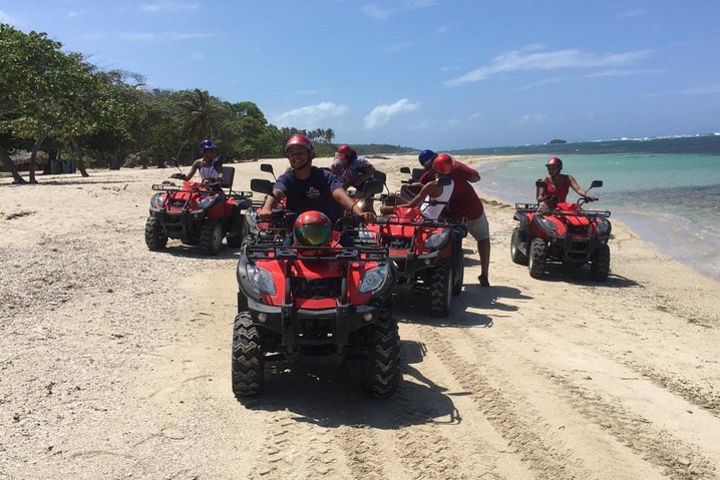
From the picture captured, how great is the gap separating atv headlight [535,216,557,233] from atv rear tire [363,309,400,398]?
19.9 feet

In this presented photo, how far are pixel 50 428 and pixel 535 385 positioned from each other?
144 inches

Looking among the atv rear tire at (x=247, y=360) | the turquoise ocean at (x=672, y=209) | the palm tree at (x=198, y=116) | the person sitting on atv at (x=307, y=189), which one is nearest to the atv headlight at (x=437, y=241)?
the person sitting on atv at (x=307, y=189)

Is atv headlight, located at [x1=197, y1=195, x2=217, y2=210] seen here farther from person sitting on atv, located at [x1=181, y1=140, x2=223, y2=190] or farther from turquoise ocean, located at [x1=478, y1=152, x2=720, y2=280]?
turquoise ocean, located at [x1=478, y1=152, x2=720, y2=280]

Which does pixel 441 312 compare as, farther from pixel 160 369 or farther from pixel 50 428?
pixel 50 428

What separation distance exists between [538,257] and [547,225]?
21.6 inches

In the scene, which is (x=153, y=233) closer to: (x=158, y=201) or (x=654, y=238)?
(x=158, y=201)

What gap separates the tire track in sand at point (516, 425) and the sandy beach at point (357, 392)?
0.05ft

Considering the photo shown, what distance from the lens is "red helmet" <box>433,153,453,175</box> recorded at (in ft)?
26.3

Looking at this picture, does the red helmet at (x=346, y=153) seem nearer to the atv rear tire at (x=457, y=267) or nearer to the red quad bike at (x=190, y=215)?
the atv rear tire at (x=457, y=267)

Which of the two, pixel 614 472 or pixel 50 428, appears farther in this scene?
pixel 50 428

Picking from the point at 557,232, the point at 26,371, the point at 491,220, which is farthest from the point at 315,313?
the point at 491,220

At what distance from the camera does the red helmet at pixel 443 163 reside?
8.03 m

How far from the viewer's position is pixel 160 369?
17.9ft

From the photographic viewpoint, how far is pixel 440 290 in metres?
7.44
